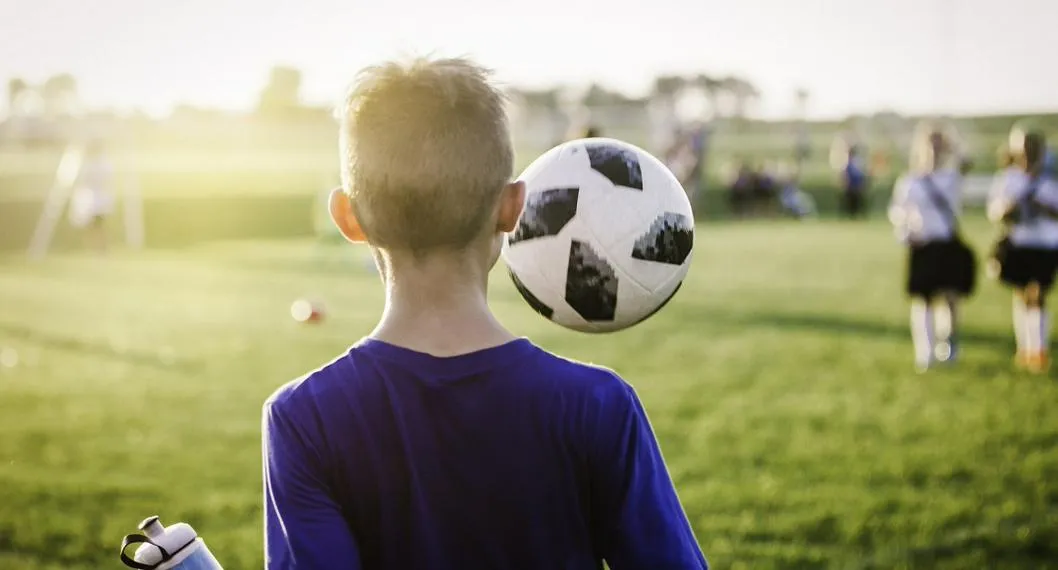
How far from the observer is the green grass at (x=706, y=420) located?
15.4 ft

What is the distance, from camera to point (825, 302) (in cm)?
1220

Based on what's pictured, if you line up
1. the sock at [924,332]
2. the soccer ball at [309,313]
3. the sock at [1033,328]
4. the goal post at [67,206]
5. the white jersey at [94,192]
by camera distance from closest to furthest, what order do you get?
the sock at [1033,328], the sock at [924,332], the soccer ball at [309,313], the white jersey at [94,192], the goal post at [67,206]

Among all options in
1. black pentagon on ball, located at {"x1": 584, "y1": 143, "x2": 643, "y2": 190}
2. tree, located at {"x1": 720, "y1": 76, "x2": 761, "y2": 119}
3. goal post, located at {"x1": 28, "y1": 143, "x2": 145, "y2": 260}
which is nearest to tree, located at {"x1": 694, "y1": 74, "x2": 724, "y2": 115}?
tree, located at {"x1": 720, "y1": 76, "x2": 761, "y2": 119}

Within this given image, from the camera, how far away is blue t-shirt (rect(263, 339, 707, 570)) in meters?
1.62

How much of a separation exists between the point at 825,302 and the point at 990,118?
59.8 meters

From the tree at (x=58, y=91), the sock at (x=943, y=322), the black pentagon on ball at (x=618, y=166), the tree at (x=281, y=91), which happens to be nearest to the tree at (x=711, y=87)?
the tree at (x=281, y=91)

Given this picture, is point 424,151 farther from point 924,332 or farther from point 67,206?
point 67,206

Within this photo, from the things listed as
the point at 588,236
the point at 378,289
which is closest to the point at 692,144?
the point at 378,289

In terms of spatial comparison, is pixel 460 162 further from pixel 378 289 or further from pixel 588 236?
pixel 378 289

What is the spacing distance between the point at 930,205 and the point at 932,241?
1.04 feet

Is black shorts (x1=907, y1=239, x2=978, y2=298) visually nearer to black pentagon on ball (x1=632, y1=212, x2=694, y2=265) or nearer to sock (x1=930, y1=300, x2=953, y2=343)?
sock (x1=930, y1=300, x2=953, y2=343)

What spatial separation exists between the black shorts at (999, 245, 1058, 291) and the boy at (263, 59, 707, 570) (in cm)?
796

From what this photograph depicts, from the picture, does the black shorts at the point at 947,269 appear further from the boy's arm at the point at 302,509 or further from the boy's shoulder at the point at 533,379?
the boy's arm at the point at 302,509

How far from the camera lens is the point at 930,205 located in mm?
8289
